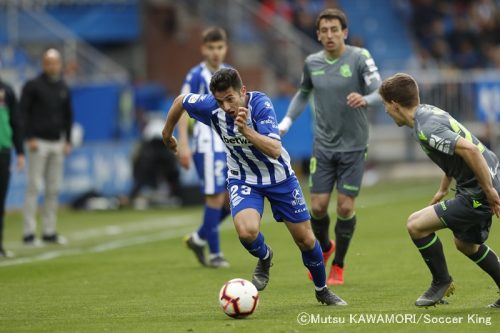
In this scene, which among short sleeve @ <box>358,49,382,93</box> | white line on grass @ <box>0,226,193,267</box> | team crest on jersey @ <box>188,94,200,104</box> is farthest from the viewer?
white line on grass @ <box>0,226,193,267</box>

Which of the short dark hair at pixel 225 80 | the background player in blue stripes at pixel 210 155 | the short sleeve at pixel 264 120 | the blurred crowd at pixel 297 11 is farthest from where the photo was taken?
the blurred crowd at pixel 297 11

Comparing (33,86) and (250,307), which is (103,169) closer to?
(33,86)

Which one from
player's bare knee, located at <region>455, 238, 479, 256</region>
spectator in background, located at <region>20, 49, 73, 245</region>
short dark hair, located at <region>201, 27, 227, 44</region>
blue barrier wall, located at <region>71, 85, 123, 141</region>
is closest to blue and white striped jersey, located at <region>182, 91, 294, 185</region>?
player's bare knee, located at <region>455, 238, 479, 256</region>

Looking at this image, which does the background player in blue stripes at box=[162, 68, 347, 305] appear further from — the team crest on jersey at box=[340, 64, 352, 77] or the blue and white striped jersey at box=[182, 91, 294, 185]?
the team crest on jersey at box=[340, 64, 352, 77]

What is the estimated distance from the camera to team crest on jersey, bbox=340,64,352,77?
36.0 feet

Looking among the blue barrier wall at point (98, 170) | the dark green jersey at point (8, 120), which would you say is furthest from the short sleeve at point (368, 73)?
the blue barrier wall at point (98, 170)

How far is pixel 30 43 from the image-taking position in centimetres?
2634

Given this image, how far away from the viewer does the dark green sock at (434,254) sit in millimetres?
8797

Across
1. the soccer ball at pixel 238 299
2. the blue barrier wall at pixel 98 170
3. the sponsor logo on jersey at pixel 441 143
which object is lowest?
the blue barrier wall at pixel 98 170

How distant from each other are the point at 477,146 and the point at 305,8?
21.3m

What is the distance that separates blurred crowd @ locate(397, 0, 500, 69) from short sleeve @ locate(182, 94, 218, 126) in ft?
67.9

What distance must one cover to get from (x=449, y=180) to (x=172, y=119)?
240 cm

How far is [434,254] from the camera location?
8820 mm

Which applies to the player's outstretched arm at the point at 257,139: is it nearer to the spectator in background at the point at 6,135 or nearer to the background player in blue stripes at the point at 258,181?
the background player in blue stripes at the point at 258,181
